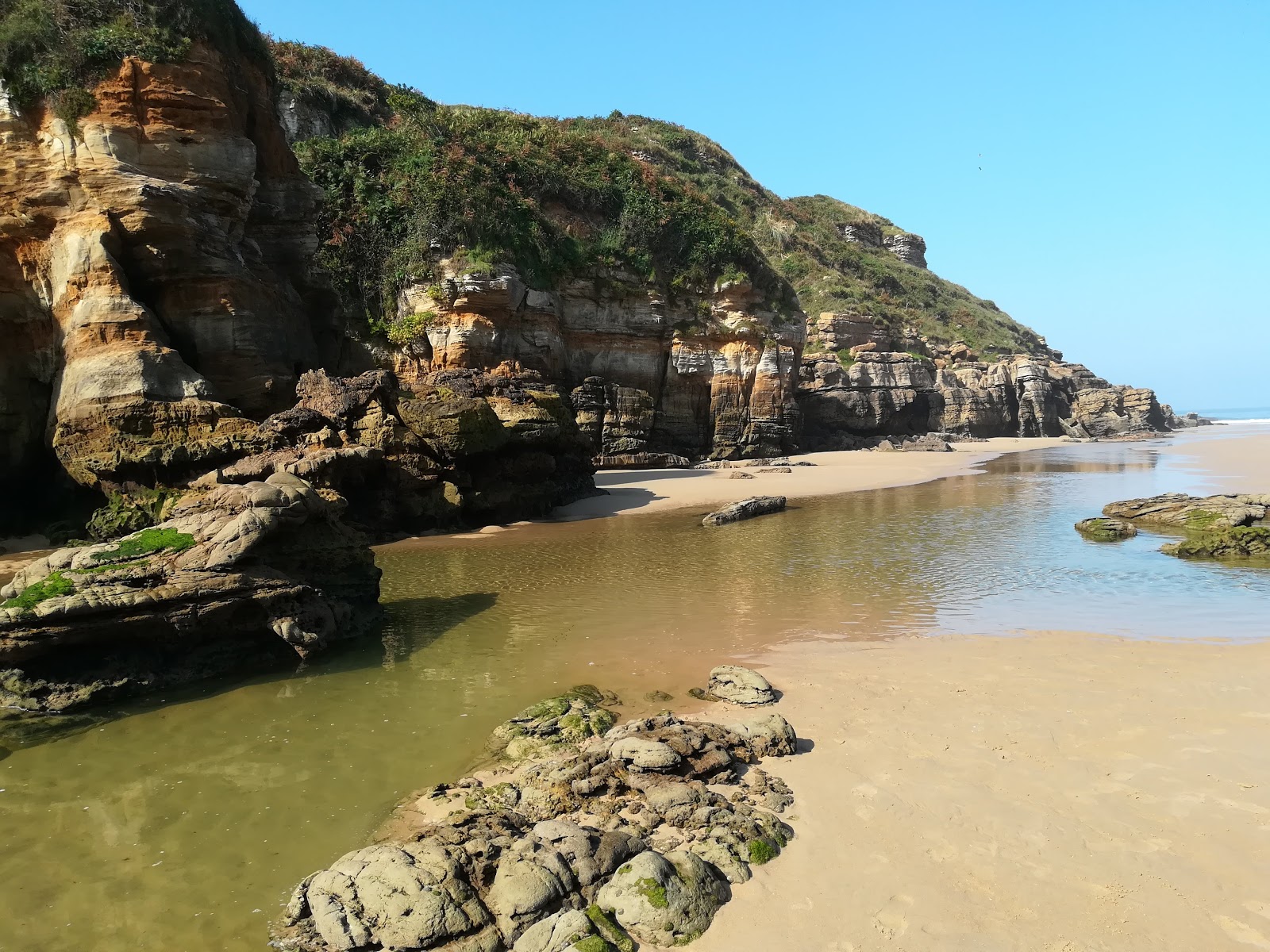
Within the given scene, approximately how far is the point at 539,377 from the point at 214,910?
21.8 m

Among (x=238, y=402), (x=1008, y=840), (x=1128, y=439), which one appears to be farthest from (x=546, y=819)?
(x=1128, y=439)

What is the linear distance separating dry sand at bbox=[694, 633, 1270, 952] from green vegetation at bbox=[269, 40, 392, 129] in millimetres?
37514

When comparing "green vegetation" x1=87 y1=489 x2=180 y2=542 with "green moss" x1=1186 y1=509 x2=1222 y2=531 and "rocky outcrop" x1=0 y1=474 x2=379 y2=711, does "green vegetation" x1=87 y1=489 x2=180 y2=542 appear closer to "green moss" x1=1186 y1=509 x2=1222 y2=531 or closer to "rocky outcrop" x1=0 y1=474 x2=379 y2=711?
"rocky outcrop" x1=0 y1=474 x2=379 y2=711

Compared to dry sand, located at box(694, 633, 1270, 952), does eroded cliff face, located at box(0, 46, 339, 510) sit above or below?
above

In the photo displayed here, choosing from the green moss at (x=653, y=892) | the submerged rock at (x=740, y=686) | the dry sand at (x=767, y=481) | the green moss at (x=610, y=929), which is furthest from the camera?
the dry sand at (x=767, y=481)

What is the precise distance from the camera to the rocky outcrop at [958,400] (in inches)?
1610

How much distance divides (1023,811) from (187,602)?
8207 millimetres

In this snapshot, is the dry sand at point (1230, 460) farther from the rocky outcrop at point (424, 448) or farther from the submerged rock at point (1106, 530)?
the rocky outcrop at point (424, 448)

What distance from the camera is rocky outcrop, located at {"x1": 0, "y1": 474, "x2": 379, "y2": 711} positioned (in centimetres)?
723

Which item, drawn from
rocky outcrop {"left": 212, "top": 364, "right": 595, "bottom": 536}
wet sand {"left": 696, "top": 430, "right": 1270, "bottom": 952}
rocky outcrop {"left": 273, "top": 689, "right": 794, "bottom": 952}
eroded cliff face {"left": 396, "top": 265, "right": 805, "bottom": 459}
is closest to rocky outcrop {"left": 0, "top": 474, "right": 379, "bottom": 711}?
rocky outcrop {"left": 273, "top": 689, "right": 794, "bottom": 952}

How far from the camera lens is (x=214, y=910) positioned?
14.0 feet

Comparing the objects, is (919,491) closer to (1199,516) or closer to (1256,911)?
(1199,516)

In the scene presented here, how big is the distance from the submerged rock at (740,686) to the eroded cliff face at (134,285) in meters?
12.3

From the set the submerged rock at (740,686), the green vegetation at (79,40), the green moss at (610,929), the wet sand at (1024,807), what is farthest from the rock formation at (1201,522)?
the green vegetation at (79,40)
